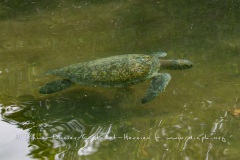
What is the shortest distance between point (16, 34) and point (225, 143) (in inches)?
179

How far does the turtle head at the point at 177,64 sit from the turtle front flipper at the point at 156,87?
0.37m

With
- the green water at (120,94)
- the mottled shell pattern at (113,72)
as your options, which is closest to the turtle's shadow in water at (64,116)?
the green water at (120,94)

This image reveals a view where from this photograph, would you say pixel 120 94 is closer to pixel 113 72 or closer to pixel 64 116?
pixel 113 72

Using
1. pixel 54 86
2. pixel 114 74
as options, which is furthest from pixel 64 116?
Answer: pixel 114 74

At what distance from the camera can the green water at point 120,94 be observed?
3.42 metres

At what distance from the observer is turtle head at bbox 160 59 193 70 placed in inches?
183

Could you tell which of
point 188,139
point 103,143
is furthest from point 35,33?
point 188,139

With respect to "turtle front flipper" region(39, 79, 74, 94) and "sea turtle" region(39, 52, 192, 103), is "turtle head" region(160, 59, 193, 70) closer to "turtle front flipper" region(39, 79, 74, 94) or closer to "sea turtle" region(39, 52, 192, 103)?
"sea turtle" region(39, 52, 192, 103)

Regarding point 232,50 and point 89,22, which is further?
point 89,22

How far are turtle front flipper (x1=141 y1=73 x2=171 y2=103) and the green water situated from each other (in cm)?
18

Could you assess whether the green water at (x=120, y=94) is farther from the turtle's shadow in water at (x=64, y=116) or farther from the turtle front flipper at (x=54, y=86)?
the turtle front flipper at (x=54, y=86)

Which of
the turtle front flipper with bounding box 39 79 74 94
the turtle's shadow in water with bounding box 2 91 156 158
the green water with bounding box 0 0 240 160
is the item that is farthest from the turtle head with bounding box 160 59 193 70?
the turtle front flipper with bounding box 39 79 74 94

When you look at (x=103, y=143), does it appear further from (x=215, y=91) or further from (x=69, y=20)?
(x=69, y=20)

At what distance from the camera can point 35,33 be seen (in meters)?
6.34
